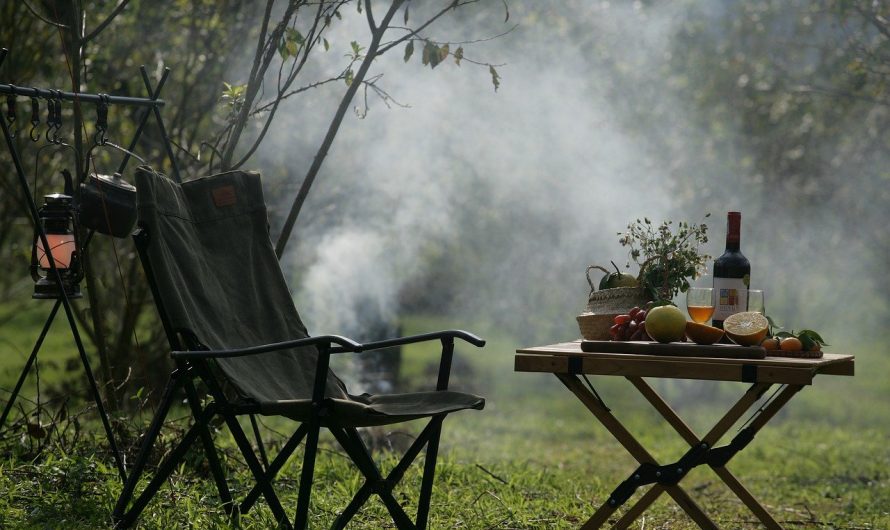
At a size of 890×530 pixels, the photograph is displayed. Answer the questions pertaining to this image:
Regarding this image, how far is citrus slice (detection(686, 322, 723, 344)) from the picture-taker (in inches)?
106

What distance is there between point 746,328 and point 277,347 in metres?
1.18

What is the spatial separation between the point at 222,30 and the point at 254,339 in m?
2.68

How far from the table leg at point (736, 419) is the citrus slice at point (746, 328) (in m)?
0.13

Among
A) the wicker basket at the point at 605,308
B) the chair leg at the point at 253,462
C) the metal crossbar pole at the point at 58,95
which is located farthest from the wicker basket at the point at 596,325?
the metal crossbar pole at the point at 58,95

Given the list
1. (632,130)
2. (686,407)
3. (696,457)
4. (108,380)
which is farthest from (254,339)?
(632,130)

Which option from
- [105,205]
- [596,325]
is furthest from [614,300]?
[105,205]

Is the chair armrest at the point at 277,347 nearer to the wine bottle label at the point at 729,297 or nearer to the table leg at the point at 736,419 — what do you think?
the table leg at the point at 736,419

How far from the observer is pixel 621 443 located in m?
2.71

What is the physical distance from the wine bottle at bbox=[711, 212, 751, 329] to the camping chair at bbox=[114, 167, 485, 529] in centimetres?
74

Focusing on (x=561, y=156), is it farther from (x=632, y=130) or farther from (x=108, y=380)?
(x=108, y=380)

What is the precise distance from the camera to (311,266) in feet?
20.5

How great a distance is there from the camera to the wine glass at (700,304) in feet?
9.37

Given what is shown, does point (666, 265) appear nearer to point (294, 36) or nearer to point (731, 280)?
point (731, 280)

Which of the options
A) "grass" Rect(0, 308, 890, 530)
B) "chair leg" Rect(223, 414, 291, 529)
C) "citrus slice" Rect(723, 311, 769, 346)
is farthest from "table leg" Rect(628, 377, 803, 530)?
"chair leg" Rect(223, 414, 291, 529)
